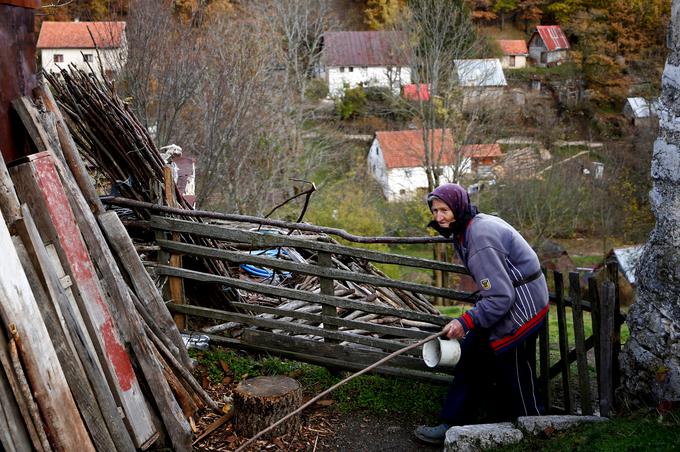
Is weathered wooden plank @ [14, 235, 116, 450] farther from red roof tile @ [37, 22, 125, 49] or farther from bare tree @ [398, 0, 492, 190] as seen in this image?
bare tree @ [398, 0, 492, 190]

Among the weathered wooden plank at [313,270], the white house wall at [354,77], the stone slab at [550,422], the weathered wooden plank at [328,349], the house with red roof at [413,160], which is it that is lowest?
the house with red roof at [413,160]

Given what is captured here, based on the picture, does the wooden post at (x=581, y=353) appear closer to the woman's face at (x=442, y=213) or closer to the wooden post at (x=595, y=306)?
the wooden post at (x=595, y=306)

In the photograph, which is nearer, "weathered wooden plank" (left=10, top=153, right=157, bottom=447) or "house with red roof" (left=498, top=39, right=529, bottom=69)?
"weathered wooden plank" (left=10, top=153, right=157, bottom=447)

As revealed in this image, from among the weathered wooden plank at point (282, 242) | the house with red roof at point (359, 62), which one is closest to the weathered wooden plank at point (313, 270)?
the weathered wooden plank at point (282, 242)

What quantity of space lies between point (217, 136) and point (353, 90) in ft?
73.2

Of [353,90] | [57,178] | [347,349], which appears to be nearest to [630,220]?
[353,90]

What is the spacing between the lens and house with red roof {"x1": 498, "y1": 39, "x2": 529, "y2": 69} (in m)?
48.5

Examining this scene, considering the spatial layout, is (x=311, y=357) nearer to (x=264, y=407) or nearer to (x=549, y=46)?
(x=264, y=407)

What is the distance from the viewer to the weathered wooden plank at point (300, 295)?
205 inches

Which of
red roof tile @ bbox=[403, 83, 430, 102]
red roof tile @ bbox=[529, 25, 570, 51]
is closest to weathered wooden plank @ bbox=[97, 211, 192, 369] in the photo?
red roof tile @ bbox=[403, 83, 430, 102]

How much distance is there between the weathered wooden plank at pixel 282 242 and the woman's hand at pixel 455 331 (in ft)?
2.42

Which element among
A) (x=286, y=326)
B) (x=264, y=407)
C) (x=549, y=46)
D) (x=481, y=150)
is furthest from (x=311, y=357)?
(x=549, y=46)

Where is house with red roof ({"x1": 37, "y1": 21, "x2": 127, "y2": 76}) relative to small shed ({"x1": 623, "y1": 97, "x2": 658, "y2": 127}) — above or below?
above

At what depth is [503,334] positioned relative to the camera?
434cm
